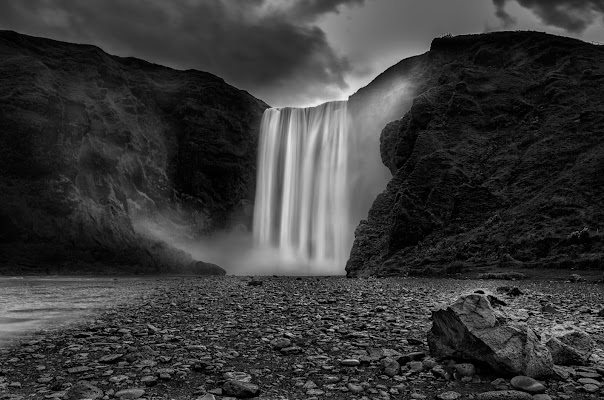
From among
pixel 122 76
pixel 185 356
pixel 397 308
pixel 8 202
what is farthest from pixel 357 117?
pixel 185 356

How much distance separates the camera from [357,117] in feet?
239

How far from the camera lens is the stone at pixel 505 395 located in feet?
15.6

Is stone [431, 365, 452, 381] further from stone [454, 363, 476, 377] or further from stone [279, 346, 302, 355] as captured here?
stone [279, 346, 302, 355]

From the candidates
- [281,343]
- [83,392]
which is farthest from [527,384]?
[83,392]

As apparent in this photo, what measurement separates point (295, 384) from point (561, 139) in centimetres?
4435

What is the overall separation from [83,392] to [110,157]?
69.6 metres

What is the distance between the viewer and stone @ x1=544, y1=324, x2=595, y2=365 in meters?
5.99

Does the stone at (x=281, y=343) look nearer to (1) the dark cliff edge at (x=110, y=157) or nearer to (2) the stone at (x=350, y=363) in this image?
(2) the stone at (x=350, y=363)

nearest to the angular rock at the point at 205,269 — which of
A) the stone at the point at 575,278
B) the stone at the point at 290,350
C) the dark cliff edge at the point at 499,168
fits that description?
the dark cliff edge at the point at 499,168

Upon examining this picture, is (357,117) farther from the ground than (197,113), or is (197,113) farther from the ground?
(197,113)

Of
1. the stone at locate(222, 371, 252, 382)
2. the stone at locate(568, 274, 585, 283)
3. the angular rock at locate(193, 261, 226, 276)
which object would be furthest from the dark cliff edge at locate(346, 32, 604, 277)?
the stone at locate(222, 371, 252, 382)

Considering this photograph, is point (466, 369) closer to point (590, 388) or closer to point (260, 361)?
point (590, 388)

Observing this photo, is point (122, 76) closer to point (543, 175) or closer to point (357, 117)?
point (357, 117)

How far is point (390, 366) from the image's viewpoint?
6.10 meters
